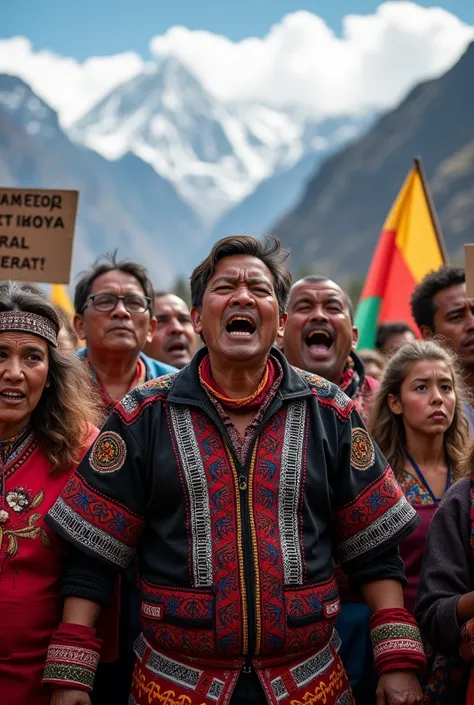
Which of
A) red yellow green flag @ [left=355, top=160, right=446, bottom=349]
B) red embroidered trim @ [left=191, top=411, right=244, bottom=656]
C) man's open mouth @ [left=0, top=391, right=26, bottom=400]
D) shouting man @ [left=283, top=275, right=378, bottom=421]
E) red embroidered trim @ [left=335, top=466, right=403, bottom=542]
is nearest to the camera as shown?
red embroidered trim @ [left=191, top=411, right=244, bottom=656]

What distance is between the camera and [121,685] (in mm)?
3209

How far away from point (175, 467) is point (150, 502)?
138 mm

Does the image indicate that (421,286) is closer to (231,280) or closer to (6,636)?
(231,280)

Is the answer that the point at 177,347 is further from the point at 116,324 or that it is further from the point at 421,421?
the point at 421,421

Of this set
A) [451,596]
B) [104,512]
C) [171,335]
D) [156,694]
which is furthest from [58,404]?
[171,335]

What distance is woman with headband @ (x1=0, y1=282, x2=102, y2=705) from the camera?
2770 mm

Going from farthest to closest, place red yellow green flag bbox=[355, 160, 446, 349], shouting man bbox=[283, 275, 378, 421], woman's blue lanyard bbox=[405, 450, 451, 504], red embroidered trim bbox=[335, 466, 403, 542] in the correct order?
red yellow green flag bbox=[355, 160, 446, 349] → shouting man bbox=[283, 275, 378, 421] → woman's blue lanyard bbox=[405, 450, 451, 504] → red embroidered trim bbox=[335, 466, 403, 542]

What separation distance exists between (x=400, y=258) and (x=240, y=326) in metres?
4.65

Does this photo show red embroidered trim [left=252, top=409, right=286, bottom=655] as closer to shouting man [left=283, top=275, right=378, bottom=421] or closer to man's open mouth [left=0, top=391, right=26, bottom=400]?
man's open mouth [left=0, top=391, right=26, bottom=400]

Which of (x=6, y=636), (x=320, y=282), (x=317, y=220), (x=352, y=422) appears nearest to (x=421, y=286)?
(x=320, y=282)

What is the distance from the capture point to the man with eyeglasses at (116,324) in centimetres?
434

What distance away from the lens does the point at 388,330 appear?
6.78 meters

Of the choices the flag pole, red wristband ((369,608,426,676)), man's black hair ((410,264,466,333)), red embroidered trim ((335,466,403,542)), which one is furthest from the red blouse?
the flag pole

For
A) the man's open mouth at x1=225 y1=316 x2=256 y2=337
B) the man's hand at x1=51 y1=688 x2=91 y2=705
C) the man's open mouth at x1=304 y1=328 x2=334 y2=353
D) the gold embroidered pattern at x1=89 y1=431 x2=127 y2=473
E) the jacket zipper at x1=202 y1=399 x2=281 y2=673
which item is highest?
the man's open mouth at x1=304 y1=328 x2=334 y2=353
